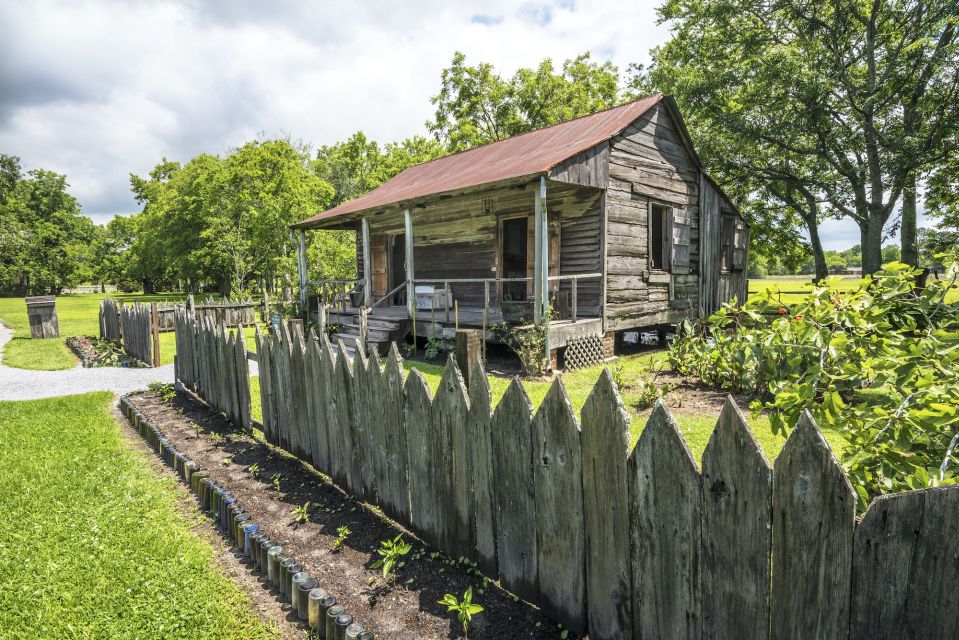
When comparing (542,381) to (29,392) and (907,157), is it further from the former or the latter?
(907,157)

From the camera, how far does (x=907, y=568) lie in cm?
148

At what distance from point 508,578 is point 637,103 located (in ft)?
43.8

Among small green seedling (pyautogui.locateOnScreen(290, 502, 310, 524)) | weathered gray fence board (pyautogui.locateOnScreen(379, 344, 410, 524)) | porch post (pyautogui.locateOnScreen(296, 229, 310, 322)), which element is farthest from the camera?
porch post (pyautogui.locateOnScreen(296, 229, 310, 322))

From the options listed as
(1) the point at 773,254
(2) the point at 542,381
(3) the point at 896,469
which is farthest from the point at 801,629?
(1) the point at 773,254

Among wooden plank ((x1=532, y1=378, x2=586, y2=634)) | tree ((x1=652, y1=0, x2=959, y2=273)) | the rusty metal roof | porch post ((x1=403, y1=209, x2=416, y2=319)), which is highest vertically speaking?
tree ((x1=652, y1=0, x2=959, y2=273))

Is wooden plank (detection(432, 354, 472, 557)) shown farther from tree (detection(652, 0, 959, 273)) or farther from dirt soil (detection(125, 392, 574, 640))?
tree (detection(652, 0, 959, 273))

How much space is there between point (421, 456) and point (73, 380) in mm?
9312

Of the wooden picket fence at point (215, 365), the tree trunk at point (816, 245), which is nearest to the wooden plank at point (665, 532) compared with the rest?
the wooden picket fence at point (215, 365)

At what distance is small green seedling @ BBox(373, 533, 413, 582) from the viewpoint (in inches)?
114

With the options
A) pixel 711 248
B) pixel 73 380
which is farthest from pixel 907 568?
pixel 711 248

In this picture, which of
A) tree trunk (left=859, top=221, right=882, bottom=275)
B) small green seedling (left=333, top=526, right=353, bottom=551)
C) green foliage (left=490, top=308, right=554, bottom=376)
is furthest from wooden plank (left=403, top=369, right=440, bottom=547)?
tree trunk (left=859, top=221, right=882, bottom=275)

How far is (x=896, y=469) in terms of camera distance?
1.77m

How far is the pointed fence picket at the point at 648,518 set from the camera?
5.05ft

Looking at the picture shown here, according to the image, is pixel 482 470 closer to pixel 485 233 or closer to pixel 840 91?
pixel 485 233
